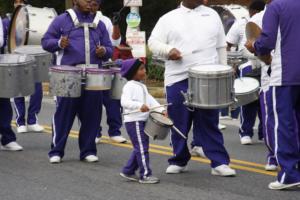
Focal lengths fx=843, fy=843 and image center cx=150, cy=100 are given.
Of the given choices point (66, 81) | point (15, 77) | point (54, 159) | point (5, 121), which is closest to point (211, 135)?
point (66, 81)

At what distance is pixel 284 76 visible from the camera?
303 inches

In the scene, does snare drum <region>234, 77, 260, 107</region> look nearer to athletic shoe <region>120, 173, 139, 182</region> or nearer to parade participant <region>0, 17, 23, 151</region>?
athletic shoe <region>120, 173, 139, 182</region>

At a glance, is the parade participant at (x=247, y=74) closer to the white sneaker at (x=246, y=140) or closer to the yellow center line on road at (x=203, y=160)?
the white sneaker at (x=246, y=140)

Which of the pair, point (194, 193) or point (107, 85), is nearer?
point (194, 193)

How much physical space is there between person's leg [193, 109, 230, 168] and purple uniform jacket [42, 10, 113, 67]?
155 centimetres

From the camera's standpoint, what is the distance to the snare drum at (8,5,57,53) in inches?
487

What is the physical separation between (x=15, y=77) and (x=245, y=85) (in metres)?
2.81

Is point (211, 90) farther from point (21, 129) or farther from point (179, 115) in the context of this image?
point (21, 129)

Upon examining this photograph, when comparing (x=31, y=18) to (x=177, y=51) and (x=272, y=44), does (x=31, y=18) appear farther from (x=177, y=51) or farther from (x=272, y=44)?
(x=272, y=44)

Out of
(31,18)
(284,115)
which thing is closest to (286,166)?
(284,115)

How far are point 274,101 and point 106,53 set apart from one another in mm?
2435

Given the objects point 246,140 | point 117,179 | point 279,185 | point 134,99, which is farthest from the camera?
point 246,140

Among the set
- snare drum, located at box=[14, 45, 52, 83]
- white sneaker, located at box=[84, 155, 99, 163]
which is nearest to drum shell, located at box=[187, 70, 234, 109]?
white sneaker, located at box=[84, 155, 99, 163]

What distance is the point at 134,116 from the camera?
831 cm
